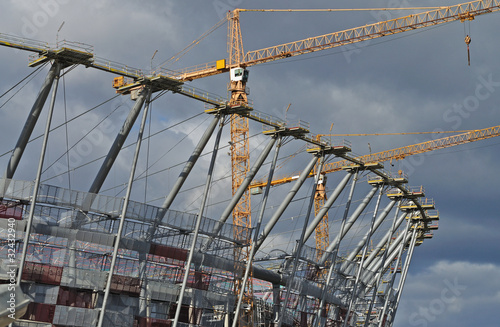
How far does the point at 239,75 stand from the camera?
382ft

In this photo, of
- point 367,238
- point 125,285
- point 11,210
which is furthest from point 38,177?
point 367,238

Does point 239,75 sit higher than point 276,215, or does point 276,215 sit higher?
point 239,75

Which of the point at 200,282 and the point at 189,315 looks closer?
the point at 189,315

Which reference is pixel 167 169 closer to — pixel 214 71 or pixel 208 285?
pixel 208 285

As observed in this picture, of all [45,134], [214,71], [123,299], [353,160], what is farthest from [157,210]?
[214,71]

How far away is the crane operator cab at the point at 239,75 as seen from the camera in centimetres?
11612

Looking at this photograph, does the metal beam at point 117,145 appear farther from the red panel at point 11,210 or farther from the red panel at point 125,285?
the red panel at point 125,285

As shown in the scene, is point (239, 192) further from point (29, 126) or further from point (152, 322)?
point (29, 126)

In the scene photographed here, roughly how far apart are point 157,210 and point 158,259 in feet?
14.9

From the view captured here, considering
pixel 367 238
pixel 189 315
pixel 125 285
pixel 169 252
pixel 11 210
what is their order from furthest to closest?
1. pixel 367 238
2. pixel 189 315
3. pixel 169 252
4. pixel 125 285
5. pixel 11 210

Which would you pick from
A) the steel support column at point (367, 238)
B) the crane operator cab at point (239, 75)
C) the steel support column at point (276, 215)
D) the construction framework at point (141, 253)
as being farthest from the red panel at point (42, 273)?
the crane operator cab at point (239, 75)

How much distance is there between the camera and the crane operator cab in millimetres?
116125

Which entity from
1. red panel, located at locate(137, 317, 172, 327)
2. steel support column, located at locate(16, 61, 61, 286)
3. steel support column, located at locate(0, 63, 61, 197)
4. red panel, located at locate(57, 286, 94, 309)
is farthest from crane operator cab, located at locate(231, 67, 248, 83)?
red panel, located at locate(57, 286, 94, 309)

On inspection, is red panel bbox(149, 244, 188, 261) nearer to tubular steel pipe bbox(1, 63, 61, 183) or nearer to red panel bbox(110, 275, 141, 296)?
red panel bbox(110, 275, 141, 296)
